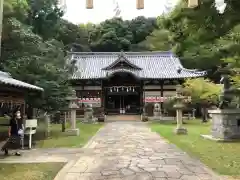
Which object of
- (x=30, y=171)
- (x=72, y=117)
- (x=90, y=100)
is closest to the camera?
(x=30, y=171)

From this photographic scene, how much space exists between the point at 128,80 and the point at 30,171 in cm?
2835

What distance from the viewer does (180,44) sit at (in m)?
9.34

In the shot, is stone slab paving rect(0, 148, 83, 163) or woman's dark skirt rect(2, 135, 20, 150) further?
woman's dark skirt rect(2, 135, 20, 150)

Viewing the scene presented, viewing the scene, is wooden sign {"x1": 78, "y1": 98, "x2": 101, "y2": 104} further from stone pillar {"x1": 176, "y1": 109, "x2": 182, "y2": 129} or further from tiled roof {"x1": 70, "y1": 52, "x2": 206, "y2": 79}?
stone pillar {"x1": 176, "y1": 109, "x2": 182, "y2": 129}

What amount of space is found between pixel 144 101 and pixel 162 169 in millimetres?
26673

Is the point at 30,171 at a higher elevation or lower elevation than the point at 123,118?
lower

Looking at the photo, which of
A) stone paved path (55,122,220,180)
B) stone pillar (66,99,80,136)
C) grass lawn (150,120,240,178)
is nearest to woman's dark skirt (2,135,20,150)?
stone paved path (55,122,220,180)

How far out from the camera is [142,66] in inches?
1476

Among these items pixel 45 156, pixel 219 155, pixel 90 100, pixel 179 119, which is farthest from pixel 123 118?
pixel 219 155

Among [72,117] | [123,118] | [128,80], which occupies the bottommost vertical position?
[123,118]

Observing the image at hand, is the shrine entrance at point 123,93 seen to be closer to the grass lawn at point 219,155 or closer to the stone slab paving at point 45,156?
the grass lawn at point 219,155

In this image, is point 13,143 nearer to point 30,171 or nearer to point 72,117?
point 30,171

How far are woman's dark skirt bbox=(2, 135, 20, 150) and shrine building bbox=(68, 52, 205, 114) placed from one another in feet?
70.9

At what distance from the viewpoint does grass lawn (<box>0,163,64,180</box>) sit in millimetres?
7480
